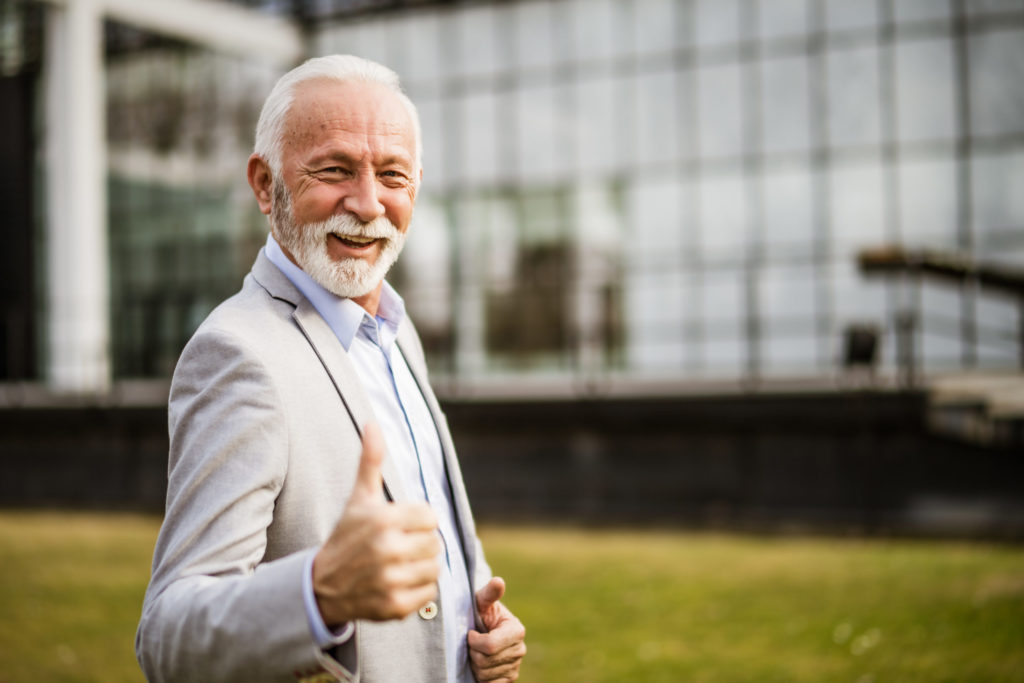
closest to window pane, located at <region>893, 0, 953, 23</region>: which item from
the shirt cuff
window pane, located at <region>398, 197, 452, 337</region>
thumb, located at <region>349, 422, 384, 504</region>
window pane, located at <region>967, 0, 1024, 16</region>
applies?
window pane, located at <region>967, 0, 1024, 16</region>

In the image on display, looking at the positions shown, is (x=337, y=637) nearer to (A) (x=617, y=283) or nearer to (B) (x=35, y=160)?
(A) (x=617, y=283)

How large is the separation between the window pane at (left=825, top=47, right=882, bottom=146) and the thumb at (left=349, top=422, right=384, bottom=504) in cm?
2012

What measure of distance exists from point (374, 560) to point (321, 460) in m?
0.38

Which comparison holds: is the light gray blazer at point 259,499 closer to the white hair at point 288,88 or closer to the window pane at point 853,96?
the white hair at point 288,88

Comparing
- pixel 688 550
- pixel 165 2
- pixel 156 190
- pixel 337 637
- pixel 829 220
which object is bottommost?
pixel 688 550

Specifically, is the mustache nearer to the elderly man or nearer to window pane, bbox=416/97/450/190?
the elderly man

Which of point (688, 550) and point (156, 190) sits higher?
point (156, 190)

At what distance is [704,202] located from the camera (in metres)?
21.5

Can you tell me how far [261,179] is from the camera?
194cm

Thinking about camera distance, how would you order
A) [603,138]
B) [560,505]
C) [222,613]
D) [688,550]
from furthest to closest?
[603,138]
[560,505]
[688,550]
[222,613]

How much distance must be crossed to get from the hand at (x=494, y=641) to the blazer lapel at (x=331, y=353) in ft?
1.02

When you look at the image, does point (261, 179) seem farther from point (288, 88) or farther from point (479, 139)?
point (479, 139)

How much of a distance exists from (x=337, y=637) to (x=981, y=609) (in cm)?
708

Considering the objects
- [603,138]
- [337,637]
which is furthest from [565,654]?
[603,138]
